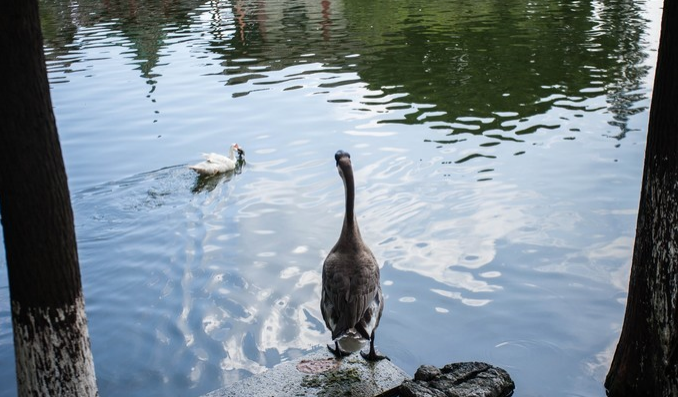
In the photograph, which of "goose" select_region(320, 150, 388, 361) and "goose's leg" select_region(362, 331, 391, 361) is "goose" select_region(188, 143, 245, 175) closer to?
"goose" select_region(320, 150, 388, 361)

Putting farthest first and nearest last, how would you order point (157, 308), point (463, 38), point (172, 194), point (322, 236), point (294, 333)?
point (463, 38)
point (172, 194)
point (322, 236)
point (157, 308)
point (294, 333)

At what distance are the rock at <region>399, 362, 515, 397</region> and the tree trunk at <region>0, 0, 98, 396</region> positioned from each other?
2533 millimetres

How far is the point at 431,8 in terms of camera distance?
Result: 32625 mm

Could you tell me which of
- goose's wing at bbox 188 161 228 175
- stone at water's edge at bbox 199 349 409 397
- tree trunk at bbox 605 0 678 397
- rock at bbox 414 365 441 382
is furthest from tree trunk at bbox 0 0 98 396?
goose's wing at bbox 188 161 228 175

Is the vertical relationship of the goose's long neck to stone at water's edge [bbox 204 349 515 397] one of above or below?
above

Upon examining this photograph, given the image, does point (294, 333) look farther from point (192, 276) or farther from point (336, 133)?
point (336, 133)

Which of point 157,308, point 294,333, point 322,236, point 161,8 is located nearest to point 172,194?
point 322,236

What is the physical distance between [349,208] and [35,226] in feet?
9.24

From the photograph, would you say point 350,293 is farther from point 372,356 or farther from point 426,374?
point 426,374

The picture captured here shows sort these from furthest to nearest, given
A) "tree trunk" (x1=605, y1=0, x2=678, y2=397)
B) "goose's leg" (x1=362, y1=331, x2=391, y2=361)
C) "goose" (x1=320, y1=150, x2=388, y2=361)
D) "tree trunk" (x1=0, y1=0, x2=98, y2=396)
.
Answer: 1. "goose's leg" (x1=362, y1=331, x2=391, y2=361)
2. "goose" (x1=320, y1=150, x2=388, y2=361)
3. "tree trunk" (x1=605, y1=0, x2=678, y2=397)
4. "tree trunk" (x1=0, y1=0, x2=98, y2=396)

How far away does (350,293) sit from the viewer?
627cm

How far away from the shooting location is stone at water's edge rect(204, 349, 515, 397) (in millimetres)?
6070

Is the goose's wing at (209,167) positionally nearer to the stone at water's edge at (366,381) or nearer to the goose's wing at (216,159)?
the goose's wing at (216,159)

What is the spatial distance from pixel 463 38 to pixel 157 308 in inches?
734
